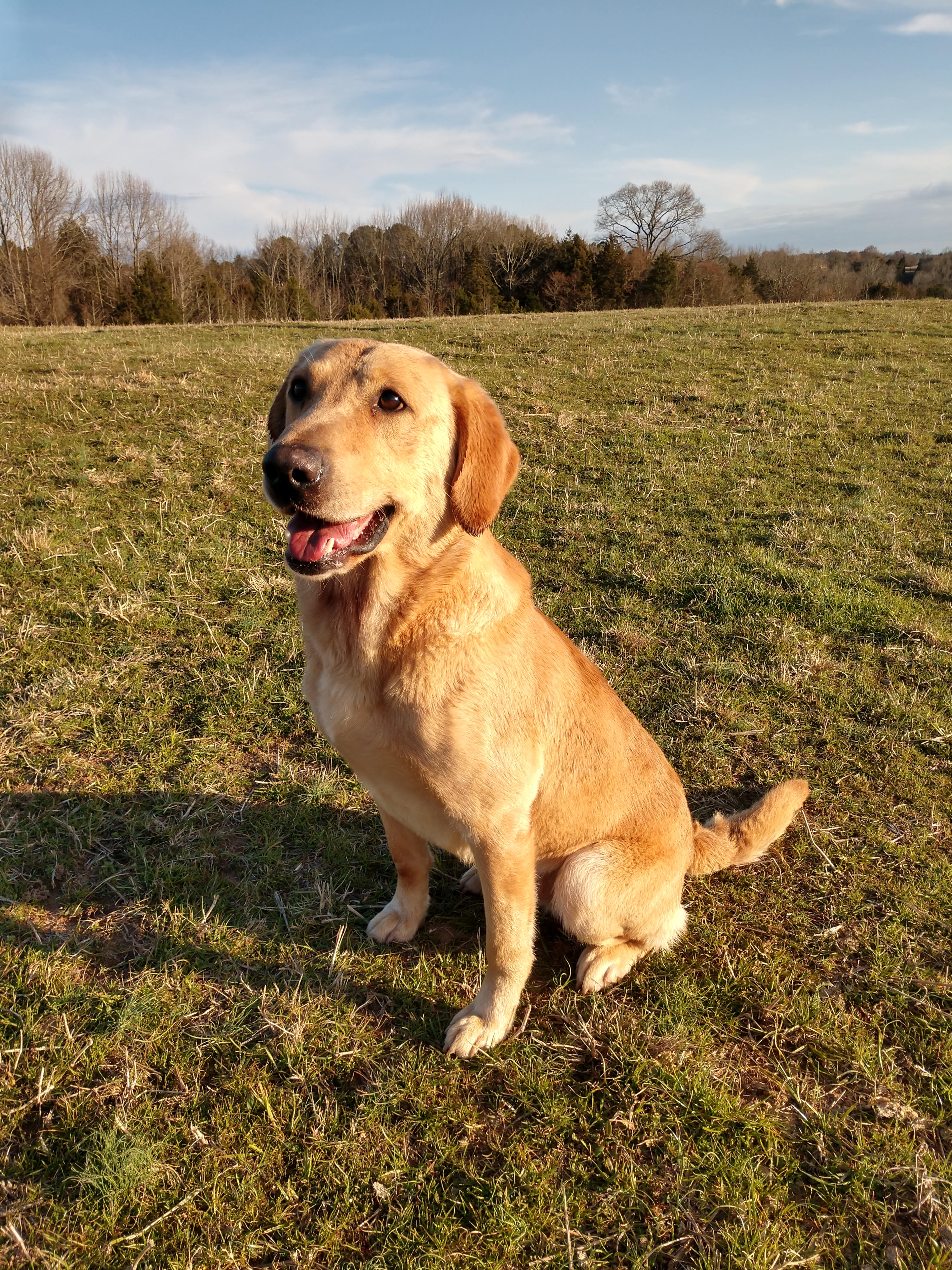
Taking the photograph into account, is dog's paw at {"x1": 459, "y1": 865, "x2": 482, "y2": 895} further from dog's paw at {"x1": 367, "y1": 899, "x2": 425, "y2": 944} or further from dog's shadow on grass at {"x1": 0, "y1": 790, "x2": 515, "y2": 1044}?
dog's paw at {"x1": 367, "y1": 899, "x2": 425, "y2": 944}

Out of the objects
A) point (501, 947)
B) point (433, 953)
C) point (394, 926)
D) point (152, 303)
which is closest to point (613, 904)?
point (501, 947)

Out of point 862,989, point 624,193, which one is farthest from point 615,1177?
point 624,193

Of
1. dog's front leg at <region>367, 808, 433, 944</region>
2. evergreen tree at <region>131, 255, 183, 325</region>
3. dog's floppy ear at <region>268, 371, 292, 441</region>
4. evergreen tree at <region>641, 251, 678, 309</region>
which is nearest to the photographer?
dog's floppy ear at <region>268, 371, 292, 441</region>

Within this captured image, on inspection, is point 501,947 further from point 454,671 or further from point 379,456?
point 379,456

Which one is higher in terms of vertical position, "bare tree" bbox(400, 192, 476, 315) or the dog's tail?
"bare tree" bbox(400, 192, 476, 315)

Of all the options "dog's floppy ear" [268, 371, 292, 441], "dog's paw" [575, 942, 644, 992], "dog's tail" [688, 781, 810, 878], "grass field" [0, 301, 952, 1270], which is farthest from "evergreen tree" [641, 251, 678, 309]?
"dog's paw" [575, 942, 644, 992]

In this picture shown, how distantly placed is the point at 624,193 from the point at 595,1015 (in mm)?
74692

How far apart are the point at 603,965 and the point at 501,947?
0.59 meters

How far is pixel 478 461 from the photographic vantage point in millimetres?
2510

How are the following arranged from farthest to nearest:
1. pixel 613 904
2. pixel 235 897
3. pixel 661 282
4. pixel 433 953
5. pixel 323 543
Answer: pixel 661 282 < pixel 235 897 < pixel 433 953 < pixel 613 904 < pixel 323 543

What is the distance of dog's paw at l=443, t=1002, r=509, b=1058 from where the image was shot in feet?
8.46

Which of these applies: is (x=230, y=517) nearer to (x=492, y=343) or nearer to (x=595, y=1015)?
(x=595, y=1015)

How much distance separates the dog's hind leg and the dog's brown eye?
186 centimetres

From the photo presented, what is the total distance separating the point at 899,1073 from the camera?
2.56 meters
